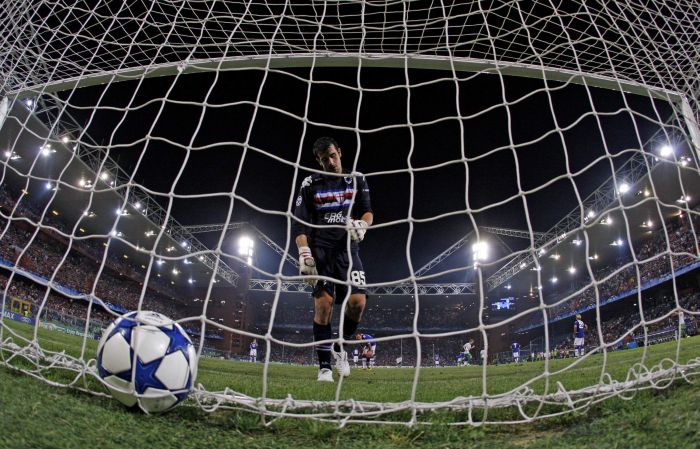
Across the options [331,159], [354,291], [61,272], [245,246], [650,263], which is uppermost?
[245,246]

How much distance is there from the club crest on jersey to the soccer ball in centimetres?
187

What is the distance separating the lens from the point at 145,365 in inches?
74.9

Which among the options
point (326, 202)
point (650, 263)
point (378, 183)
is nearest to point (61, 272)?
point (378, 183)

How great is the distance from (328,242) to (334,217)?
23 centimetres

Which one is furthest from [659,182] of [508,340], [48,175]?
[48,175]

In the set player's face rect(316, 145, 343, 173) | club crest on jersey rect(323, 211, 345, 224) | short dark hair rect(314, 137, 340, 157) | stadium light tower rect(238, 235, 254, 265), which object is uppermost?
stadium light tower rect(238, 235, 254, 265)

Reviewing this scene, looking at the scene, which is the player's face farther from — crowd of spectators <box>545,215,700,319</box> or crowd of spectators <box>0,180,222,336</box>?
crowd of spectators <box>545,215,700,319</box>

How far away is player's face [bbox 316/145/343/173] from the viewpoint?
3.56 m

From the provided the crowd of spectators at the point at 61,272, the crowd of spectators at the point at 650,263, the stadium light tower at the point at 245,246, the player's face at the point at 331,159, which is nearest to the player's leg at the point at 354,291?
the player's face at the point at 331,159

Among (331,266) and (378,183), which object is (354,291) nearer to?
(331,266)

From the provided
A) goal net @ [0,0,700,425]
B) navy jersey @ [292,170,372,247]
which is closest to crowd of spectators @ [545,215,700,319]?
goal net @ [0,0,700,425]

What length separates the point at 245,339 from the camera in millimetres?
36312

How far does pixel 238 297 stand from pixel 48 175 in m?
17.9

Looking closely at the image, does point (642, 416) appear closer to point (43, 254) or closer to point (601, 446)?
point (601, 446)
